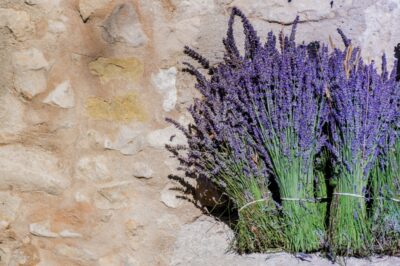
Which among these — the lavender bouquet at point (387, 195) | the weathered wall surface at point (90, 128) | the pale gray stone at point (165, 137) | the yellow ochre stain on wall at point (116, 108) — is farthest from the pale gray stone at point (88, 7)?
the lavender bouquet at point (387, 195)

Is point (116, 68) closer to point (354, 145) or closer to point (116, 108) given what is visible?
point (116, 108)

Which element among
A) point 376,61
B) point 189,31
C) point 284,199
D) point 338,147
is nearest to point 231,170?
point 284,199

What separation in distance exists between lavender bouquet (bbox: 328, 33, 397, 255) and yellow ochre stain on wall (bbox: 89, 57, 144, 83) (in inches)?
27.8

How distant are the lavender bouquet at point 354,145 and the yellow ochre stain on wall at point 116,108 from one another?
2.31 ft

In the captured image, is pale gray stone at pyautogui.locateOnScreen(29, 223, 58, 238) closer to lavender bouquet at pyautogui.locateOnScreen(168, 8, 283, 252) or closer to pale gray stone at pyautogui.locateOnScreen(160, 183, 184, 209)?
pale gray stone at pyautogui.locateOnScreen(160, 183, 184, 209)

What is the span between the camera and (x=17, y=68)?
2393 mm

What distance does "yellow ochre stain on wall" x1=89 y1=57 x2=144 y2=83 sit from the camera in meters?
2.44

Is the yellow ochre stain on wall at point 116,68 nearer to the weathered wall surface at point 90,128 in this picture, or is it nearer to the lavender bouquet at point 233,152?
the weathered wall surface at point 90,128

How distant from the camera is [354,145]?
2.23 meters

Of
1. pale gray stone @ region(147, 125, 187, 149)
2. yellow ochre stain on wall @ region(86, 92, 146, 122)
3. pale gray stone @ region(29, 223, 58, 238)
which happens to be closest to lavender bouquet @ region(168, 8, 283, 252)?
pale gray stone @ region(147, 125, 187, 149)

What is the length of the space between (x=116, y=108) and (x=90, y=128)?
118 mm

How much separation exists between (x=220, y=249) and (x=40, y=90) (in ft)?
2.80

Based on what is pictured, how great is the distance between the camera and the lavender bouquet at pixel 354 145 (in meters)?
2.24

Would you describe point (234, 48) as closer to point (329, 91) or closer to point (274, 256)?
point (329, 91)
